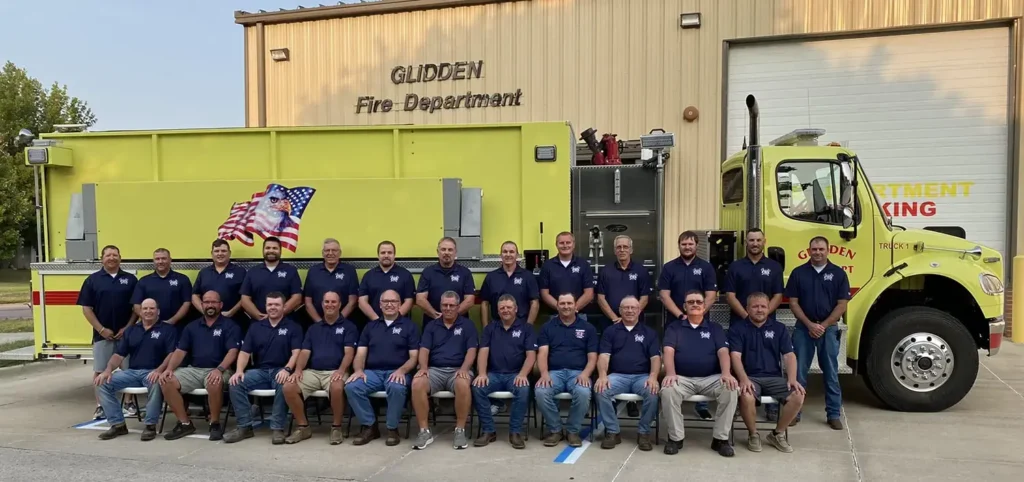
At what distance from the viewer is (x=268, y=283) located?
5914 mm

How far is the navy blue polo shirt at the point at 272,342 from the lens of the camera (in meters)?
5.41

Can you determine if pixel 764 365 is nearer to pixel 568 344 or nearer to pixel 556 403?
pixel 568 344

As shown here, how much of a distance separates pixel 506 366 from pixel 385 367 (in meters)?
1.04

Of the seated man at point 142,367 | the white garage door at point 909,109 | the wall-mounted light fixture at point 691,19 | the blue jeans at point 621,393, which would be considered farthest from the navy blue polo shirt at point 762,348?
the wall-mounted light fixture at point 691,19

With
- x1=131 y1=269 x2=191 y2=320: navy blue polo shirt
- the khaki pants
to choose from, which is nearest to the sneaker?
x1=131 y1=269 x2=191 y2=320: navy blue polo shirt

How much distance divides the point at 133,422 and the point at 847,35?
11.7 meters

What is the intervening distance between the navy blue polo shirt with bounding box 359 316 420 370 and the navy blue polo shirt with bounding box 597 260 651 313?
5.86 feet

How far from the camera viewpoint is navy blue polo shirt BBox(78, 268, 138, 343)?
19.3 feet

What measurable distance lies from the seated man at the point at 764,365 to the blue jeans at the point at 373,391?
269 centimetres

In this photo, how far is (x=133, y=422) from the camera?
5.92 m

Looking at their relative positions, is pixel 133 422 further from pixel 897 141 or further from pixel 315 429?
pixel 897 141

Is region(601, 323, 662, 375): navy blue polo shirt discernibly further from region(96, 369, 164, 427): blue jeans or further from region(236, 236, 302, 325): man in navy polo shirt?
region(96, 369, 164, 427): blue jeans

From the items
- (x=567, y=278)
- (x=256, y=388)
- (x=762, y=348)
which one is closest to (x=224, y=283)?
(x=256, y=388)

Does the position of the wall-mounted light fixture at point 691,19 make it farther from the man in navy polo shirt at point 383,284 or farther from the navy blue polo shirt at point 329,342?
the navy blue polo shirt at point 329,342
